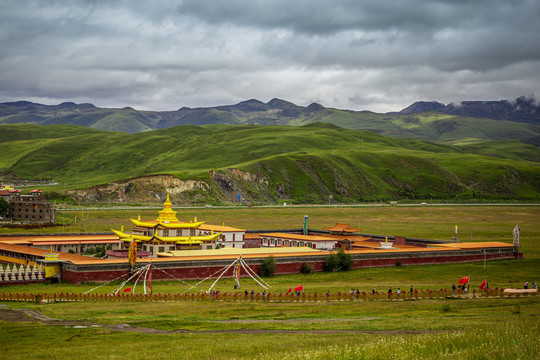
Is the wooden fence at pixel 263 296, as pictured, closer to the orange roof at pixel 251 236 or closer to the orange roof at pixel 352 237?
the orange roof at pixel 352 237

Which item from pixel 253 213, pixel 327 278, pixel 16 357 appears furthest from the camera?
pixel 253 213

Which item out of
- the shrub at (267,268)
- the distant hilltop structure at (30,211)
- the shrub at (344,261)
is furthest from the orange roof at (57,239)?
the shrub at (344,261)

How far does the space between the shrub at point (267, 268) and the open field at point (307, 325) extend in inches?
70.0

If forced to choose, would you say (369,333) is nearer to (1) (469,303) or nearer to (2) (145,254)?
(1) (469,303)

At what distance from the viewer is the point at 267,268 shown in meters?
77.2

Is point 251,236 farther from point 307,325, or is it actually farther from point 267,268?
point 307,325

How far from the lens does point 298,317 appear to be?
4762 cm

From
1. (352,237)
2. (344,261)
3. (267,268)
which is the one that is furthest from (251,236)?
(267,268)

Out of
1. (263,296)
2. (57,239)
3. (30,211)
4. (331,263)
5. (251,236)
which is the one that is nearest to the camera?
(263,296)

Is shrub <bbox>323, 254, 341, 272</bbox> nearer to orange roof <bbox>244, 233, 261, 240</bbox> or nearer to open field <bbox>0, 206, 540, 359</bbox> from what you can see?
open field <bbox>0, 206, 540, 359</bbox>

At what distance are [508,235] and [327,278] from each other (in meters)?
66.7

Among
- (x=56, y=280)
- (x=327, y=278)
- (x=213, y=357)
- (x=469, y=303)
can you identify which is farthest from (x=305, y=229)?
(x=213, y=357)

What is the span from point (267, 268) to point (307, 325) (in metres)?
34.4

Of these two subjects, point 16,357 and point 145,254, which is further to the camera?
point 145,254
